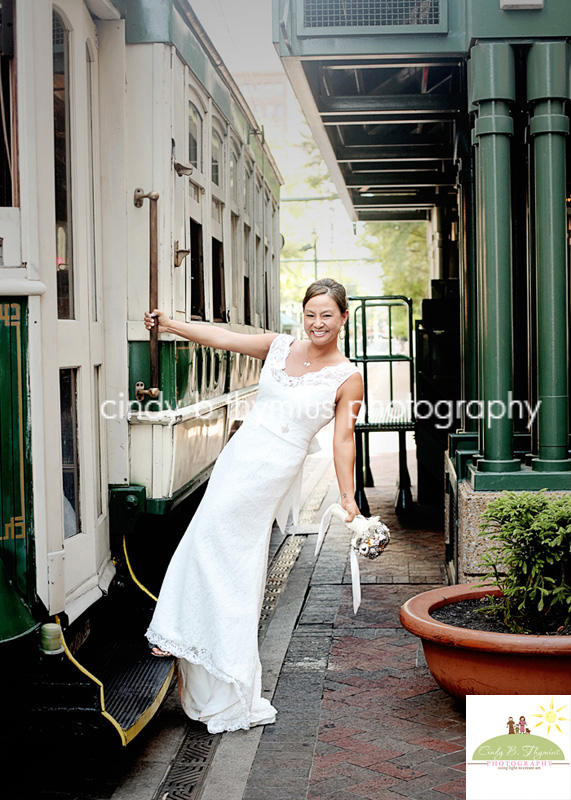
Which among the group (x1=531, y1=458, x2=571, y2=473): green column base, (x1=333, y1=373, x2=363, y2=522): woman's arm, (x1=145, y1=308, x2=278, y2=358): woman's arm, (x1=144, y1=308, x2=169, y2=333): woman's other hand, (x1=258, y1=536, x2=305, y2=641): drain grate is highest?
(x1=144, y1=308, x2=169, y2=333): woman's other hand

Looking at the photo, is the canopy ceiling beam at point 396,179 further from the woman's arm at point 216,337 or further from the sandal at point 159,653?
the sandal at point 159,653

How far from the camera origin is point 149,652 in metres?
4.42

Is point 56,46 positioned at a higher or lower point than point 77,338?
higher

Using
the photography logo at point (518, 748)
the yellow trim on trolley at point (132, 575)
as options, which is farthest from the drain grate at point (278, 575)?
the photography logo at point (518, 748)

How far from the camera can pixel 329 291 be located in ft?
14.0

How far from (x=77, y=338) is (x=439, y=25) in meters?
2.98

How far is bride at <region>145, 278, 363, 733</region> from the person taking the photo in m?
4.16

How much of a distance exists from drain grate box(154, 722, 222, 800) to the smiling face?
1.79m

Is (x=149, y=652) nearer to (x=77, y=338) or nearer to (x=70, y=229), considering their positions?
(x=77, y=338)

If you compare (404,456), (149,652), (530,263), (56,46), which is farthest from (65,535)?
(404,456)

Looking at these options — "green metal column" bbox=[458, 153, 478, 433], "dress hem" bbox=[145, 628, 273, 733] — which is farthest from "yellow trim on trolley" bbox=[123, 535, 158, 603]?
"green metal column" bbox=[458, 153, 478, 433]

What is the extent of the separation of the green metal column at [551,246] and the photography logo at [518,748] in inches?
86.3

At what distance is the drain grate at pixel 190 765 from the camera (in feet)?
12.1

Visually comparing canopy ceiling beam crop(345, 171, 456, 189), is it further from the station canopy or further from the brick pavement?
the brick pavement
